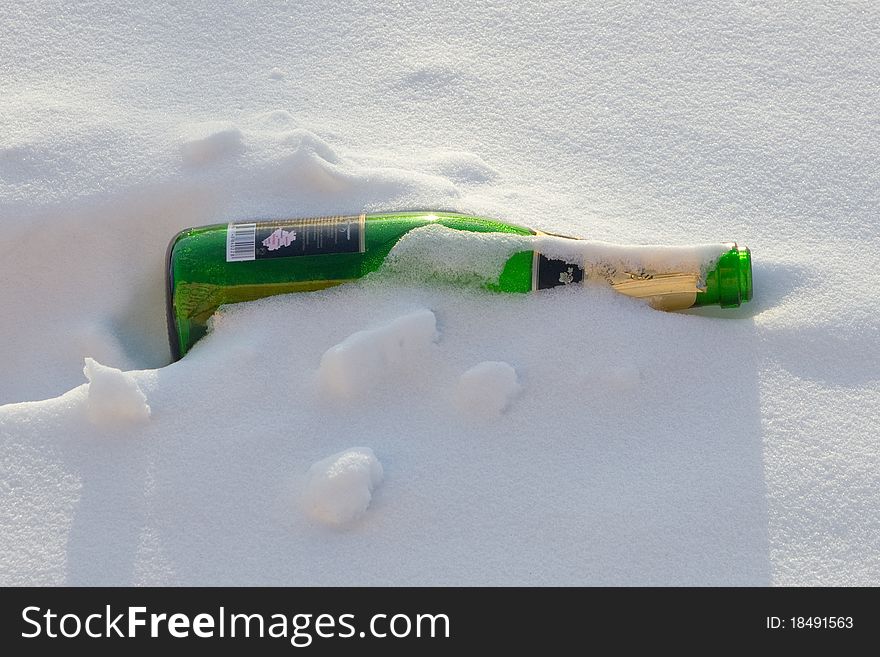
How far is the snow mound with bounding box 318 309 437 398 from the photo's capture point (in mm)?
2094

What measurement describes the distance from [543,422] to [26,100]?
149cm

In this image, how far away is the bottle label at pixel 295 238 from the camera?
2.24m

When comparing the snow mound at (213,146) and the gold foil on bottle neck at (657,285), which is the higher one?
the snow mound at (213,146)

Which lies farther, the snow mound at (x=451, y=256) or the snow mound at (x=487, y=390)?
the snow mound at (x=451, y=256)

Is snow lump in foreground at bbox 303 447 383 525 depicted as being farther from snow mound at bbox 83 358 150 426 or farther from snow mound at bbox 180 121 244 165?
snow mound at bbox 180 121 244 165

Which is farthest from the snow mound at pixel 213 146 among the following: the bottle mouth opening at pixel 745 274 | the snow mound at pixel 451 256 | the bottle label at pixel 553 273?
the bottle mouth opening at pixel 745 274

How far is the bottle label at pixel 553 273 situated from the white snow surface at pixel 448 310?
0.04 meters

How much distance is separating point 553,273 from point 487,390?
28cm

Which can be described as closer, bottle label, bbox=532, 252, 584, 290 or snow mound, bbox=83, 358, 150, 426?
snow mound, bbox=83, 358, 150, 426

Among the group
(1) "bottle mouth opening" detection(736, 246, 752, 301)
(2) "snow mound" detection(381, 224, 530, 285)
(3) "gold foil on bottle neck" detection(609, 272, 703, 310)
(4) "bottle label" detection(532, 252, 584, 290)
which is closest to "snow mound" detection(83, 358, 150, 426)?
(2) "snow mound" detection(381, 224, 530, 285)

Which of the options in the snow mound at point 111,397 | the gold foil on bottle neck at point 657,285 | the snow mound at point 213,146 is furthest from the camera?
the snow mound at point 213,146

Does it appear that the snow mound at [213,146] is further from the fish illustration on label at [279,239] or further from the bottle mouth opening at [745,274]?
the bottle mouth opening at [745,274]
